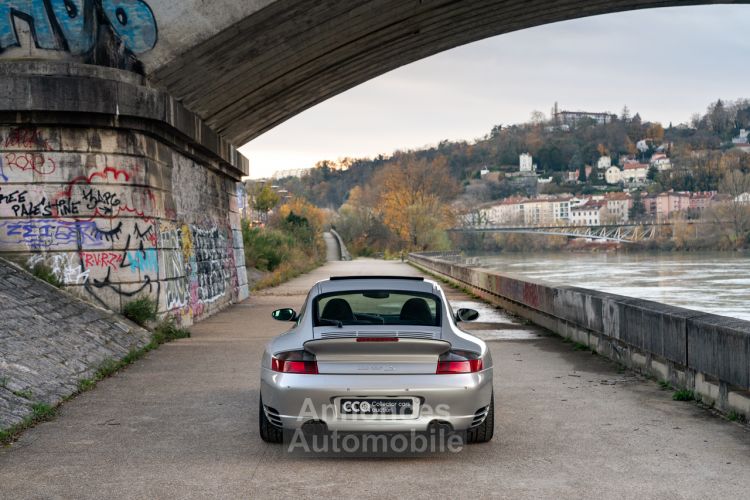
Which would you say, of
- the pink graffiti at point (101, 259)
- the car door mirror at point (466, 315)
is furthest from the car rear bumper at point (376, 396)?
the pink graffiti at point (101, 259)

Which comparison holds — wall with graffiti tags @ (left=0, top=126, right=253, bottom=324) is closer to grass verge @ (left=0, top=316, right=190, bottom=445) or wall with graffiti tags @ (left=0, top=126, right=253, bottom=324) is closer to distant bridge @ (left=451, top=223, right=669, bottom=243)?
grass verge @ (left=0, top=316, right=190, bottom=445)

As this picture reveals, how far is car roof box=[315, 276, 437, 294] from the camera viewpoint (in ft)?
23.6

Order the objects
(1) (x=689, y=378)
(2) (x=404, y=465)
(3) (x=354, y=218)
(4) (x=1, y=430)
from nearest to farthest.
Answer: (2) (x=404, y=465) < (4) (x=1, y=430) < (1) (x=689, y=378) < (3) (x=354, y=218)

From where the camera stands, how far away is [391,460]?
6398 millimetres

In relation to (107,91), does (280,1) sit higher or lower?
higher

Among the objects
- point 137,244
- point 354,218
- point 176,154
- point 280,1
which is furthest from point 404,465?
point 354,218

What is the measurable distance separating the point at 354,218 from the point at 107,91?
8817cm

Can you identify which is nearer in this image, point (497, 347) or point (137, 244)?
point (497, 347)

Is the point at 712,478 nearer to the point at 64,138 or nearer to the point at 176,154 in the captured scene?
the point at 64,138

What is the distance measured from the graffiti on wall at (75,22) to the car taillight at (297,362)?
10.0m

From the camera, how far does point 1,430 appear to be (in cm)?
720

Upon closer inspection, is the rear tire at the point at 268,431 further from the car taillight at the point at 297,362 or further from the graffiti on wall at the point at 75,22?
the graffiti on wall at the point at 75,22

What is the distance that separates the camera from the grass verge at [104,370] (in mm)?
7440

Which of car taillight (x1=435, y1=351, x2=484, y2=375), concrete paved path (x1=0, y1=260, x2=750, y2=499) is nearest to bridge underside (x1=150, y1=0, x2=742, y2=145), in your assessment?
concrete paved path (x1=0, y1=260, x2=750, y2=499)
